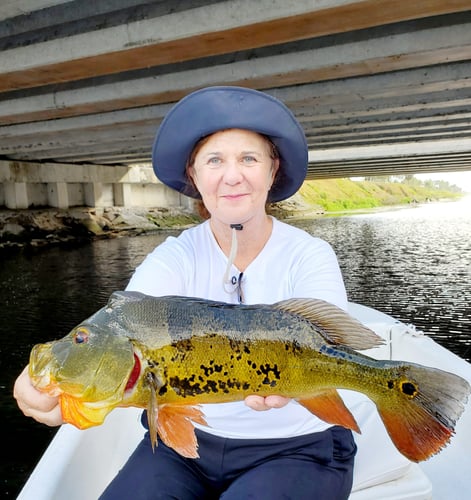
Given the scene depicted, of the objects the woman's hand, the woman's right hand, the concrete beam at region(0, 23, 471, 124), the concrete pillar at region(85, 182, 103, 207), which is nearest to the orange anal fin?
the woman's hand

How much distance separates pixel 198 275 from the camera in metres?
2.62

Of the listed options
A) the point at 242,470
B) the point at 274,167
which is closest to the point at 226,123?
the point at 274,167

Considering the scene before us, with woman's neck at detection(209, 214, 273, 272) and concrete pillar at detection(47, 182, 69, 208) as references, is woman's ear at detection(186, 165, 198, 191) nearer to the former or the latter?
woman's neck at detection(209, 214, 273, 272)

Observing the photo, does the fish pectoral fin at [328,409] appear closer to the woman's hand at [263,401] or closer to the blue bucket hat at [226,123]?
the woman's hand at [263,401]

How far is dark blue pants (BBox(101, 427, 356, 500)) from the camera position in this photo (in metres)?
2.19

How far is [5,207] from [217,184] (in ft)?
89.5

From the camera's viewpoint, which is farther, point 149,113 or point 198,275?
point 149,113

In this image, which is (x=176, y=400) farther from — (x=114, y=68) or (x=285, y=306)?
(x=114, y=68)

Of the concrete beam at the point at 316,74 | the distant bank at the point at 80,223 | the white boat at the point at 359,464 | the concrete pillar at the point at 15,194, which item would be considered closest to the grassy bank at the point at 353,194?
the distant bank at the point at 80,223

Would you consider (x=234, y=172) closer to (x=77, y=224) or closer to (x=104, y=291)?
(x=104, y=291)

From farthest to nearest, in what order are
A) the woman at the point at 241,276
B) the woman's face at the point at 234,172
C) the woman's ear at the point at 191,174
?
the woman's ear at the point at 191,174 → the woman's face at the point at 234,172 → the woman at the point at 241,276

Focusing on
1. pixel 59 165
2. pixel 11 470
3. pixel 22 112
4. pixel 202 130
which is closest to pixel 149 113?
pixel 22 112

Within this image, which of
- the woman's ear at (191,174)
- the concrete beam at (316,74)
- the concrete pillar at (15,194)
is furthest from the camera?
the concrete pillar at (15,194)

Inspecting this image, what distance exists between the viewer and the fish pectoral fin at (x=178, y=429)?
6.50ft
